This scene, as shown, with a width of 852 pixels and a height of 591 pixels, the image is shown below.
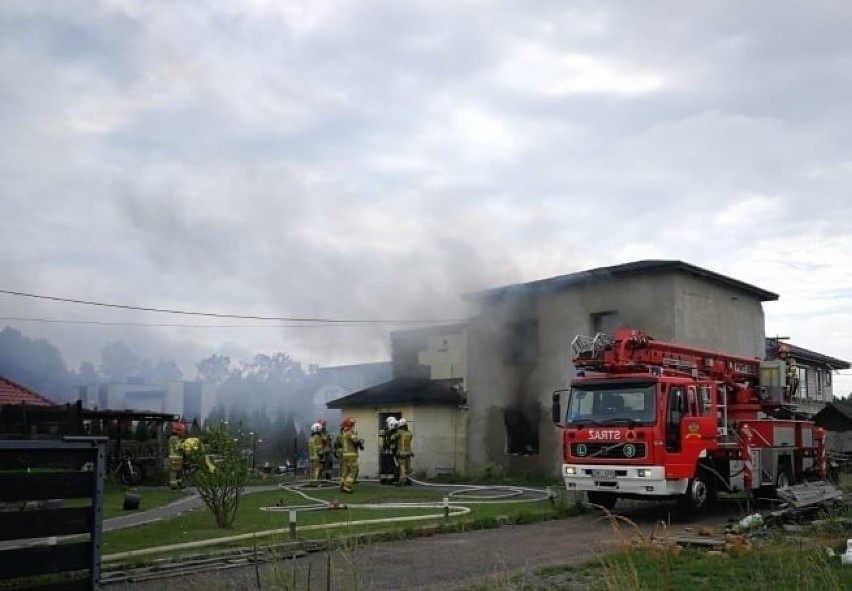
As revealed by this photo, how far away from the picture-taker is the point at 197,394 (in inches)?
1991

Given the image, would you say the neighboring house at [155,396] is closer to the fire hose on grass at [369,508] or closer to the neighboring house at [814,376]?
the fire hose on grass at [369,508]

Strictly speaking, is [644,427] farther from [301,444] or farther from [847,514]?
[301,444]

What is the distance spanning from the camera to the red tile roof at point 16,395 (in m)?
28.1

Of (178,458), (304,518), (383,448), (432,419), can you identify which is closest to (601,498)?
Result: (304,518)

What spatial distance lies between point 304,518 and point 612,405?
6.05 meters

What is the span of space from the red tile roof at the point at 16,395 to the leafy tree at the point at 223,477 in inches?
657

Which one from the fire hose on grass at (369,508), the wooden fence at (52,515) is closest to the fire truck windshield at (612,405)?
the fire hose on grass at (369,508)

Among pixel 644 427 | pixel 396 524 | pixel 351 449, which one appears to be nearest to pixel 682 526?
pixel 644 427

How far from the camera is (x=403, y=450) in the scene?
24469 mm

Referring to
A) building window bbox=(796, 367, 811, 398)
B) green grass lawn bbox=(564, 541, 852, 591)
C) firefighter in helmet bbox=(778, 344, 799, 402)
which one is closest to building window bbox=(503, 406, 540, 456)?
firefighter in helmet bbox=(778, 344, 799, 402)

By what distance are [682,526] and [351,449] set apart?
10.1m

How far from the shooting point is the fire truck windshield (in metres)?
15.0

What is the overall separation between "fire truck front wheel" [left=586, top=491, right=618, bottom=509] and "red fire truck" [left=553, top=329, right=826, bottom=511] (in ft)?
0.09

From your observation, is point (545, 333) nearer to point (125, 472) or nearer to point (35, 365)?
point (125, 472)
